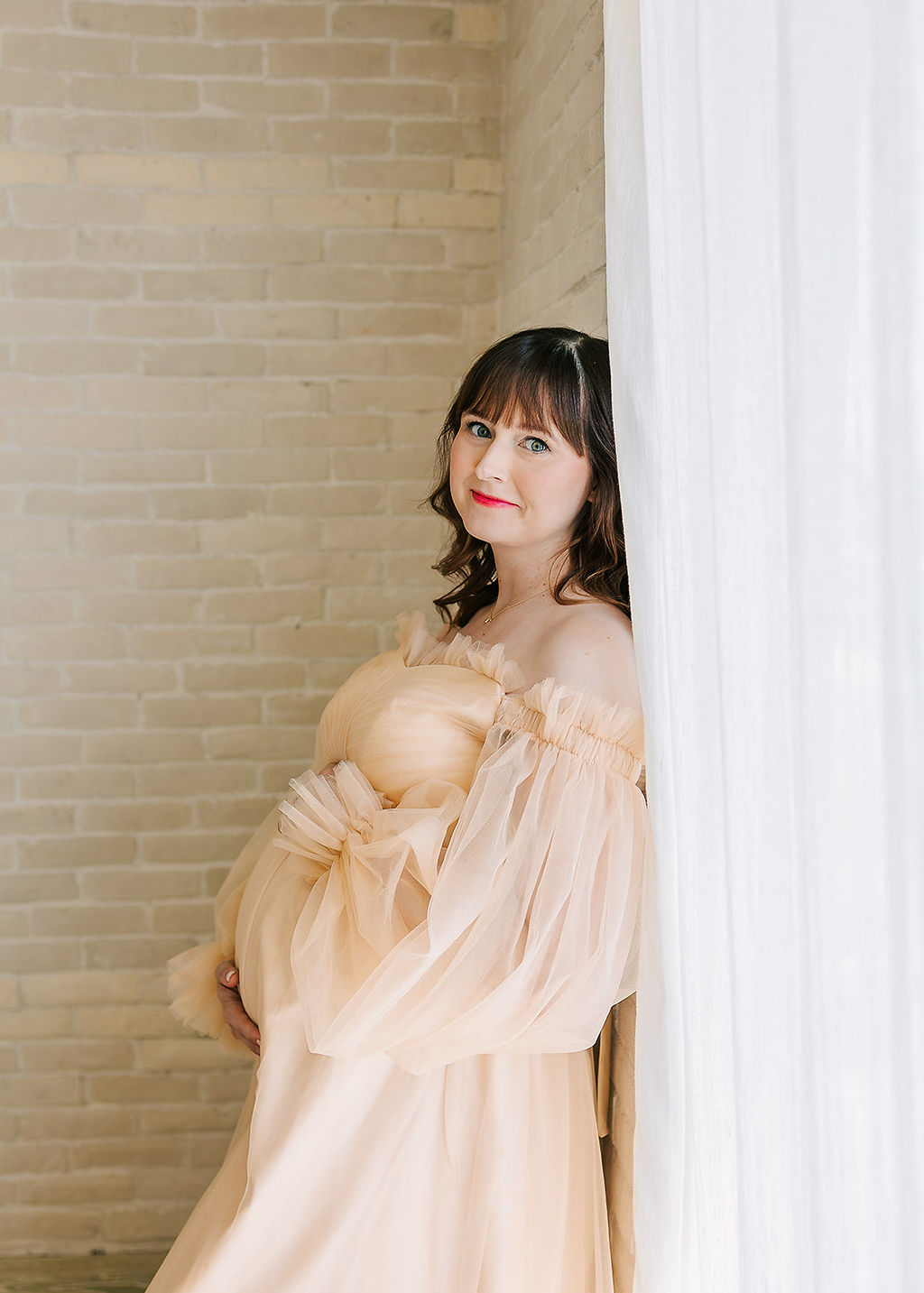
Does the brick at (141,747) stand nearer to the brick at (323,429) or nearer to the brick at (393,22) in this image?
the brick at (323,429)

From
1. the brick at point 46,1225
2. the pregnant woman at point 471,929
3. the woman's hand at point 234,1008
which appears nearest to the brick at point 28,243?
the pregnant woman at point 471,929

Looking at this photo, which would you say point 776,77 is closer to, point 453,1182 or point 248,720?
point 453,1182

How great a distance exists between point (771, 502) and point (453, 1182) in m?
0.94

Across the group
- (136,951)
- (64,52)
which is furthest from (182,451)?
(136,951)

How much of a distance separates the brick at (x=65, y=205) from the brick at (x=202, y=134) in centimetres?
15

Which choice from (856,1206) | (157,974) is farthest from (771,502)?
(157,974)

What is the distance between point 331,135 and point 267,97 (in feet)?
0.53

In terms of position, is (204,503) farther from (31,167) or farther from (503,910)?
(503,910)

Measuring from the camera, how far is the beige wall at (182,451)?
252 cm

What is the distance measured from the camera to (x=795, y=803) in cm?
84

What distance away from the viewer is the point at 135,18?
249 cm

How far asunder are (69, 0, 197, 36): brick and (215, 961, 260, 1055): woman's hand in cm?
204

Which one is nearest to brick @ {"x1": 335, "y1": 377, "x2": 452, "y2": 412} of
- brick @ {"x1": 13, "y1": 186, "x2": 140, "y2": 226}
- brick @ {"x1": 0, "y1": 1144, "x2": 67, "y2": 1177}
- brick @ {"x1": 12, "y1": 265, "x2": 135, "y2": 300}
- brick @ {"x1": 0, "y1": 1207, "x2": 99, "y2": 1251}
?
brick @ {"x1": 12, "y1": 265, "x2": 135, "y2": 300}

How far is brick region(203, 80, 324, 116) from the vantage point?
2.52 metres
